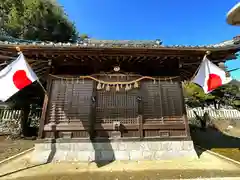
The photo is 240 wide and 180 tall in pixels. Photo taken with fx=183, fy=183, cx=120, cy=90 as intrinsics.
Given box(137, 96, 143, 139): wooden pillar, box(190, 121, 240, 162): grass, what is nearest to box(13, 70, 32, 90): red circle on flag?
box(137, 96, 143, 139): wooden pillar

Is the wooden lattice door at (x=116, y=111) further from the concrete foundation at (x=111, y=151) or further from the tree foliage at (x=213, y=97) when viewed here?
the tree foliage at (x=213, y=97)

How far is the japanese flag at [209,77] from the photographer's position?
21.0ft

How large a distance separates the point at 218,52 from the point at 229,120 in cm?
1331

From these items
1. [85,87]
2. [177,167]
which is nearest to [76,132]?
[85,87]

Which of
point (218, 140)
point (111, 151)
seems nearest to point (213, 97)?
point (218, 140)

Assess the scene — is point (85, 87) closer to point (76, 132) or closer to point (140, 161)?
point (76, 132)

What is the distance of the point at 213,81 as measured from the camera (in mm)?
6461

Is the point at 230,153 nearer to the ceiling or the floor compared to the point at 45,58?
nearer to the floor

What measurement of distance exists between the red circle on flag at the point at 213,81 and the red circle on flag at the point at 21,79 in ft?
19.6

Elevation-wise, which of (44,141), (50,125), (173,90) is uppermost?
(173,90)

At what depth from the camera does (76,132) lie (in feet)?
22.2

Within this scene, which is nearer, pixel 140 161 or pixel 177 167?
pixel 177 167

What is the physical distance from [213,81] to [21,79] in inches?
252

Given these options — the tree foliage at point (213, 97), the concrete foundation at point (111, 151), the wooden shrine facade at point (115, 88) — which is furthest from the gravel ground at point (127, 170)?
the tree foliage at point (213, 97)
